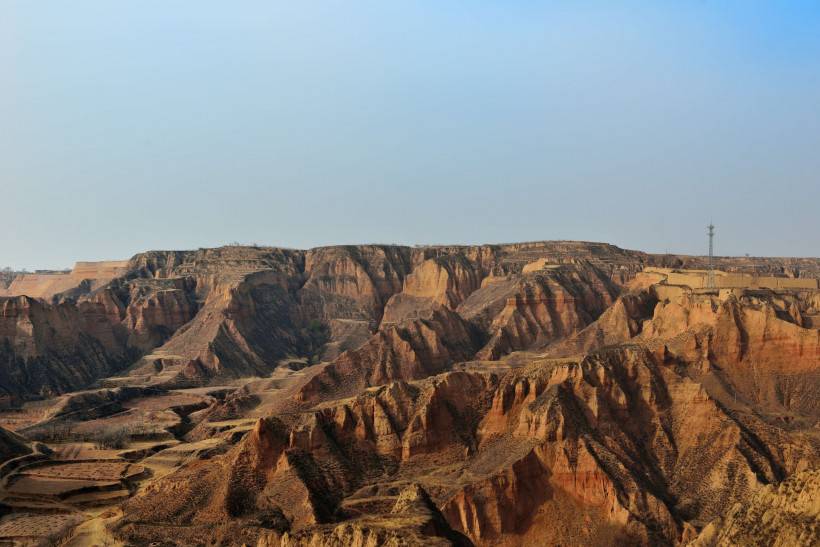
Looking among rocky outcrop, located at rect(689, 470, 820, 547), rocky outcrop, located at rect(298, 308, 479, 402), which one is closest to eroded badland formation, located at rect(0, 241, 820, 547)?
rocky outcrop, located at rect(689, 470, 820, 547)

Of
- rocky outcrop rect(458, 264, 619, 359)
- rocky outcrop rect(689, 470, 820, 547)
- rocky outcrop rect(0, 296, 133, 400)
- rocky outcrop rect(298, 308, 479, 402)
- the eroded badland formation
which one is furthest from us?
rocky outcrop rect(458, 264, 619, 359)

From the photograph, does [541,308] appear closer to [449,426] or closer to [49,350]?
[449,426]

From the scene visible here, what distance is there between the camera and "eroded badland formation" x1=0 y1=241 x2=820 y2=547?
50344 mm

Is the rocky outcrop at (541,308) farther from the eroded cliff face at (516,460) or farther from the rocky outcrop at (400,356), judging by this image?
the eroded cliff face at (516,460)

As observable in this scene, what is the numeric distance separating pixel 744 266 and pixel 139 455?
117 m

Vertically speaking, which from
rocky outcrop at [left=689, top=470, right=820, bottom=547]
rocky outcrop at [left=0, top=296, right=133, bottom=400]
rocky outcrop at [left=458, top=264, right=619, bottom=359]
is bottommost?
rocky outcrop at [left=0, top=296, right=133, bottom=400]

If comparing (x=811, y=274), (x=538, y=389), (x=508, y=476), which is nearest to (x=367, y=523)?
(x=508, y=476)

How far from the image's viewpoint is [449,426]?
6028 cm

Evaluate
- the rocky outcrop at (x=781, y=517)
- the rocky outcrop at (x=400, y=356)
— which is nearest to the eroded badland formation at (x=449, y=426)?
the rocky outcrop at (x=781, y=517)

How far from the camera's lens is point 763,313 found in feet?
252

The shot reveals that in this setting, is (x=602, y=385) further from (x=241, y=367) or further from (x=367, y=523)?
(x=241, y=367)

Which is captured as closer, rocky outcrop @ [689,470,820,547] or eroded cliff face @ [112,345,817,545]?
rocky outcrop @ [689,470,820,547]

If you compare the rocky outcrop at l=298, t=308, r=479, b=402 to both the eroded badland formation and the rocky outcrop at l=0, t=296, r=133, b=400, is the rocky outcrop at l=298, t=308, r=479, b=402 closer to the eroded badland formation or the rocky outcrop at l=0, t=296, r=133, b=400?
the eroded badland formation

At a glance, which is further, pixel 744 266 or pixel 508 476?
pixel 744 266
